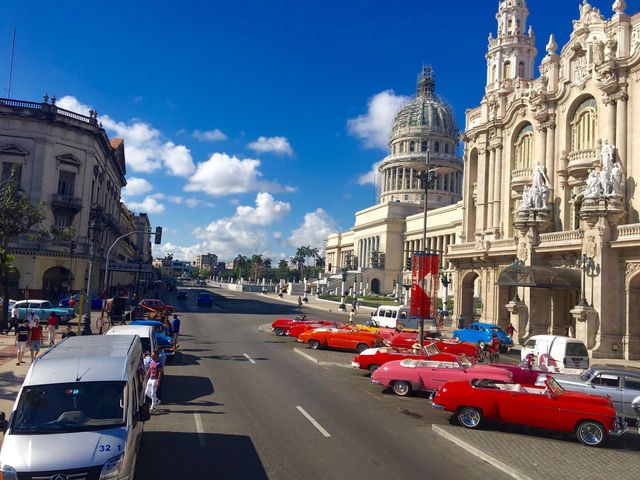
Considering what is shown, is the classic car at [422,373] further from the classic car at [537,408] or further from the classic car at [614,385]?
the classic car at [537,408]

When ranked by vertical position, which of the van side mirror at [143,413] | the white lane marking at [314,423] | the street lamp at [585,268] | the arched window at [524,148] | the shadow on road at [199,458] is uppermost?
the arched window at [524,148]

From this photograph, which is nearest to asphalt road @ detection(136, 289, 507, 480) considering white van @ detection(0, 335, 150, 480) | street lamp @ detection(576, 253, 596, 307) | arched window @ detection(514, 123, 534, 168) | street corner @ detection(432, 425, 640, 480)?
street corner @ detection(432, 425, 640, 480)

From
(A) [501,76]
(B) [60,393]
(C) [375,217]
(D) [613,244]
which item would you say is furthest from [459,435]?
(C) [375,217]

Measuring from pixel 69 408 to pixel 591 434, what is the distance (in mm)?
10257

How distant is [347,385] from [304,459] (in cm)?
789

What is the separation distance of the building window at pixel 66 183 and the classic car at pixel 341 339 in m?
34.6

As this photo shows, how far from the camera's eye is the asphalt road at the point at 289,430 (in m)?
9.36

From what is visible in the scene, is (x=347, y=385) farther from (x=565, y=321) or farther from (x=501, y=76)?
(x=501, y=76)

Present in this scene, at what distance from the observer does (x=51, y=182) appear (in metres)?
49.5

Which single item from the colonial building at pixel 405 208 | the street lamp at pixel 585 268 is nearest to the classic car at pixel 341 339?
the street lamp at pixel 585 268

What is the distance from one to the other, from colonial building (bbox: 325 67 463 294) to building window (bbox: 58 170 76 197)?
58978mm

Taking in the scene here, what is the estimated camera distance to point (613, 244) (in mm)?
28953

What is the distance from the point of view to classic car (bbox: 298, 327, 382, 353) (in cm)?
2506

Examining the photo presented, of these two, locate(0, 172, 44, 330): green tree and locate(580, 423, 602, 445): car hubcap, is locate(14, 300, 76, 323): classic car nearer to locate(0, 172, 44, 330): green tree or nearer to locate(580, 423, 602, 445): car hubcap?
locate(0, 172, 44, 330): green tree
